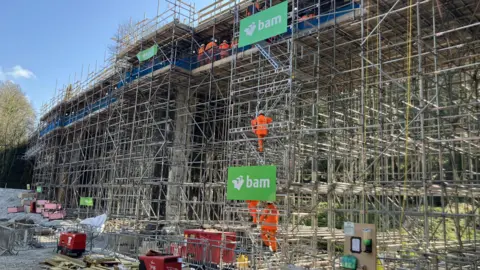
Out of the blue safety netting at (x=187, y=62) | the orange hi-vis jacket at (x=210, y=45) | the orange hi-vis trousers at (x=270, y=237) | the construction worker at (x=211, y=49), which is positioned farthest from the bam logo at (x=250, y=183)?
the orange hi-vis jacket at (x=210, y=45)

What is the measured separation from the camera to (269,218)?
494 inches

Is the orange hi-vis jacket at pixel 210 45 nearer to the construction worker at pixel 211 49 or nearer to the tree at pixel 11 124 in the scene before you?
the construction worker at pixel 211 49

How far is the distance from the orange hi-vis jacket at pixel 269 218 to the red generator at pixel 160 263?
10.7 feet

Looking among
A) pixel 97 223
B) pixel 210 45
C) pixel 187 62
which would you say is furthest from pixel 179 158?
pixel 210 45

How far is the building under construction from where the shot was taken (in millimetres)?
10781

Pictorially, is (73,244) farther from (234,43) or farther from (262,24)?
(262,24)

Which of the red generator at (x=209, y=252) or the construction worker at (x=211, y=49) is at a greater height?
the construction worker at (x=211, y=49)

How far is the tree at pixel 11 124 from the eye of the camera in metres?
48.1

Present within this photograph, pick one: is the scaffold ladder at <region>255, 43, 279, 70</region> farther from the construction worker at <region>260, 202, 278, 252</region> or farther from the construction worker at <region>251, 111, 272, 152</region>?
the construction worker at <region>260, 202, 278, 252</region>

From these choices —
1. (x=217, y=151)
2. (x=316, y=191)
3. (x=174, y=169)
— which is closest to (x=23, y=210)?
(x=174, y=169)

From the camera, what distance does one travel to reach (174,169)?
64.7 ft

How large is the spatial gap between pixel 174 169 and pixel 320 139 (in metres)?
7.45

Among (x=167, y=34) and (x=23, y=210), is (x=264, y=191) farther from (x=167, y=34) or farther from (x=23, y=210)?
(x=23, y=210)

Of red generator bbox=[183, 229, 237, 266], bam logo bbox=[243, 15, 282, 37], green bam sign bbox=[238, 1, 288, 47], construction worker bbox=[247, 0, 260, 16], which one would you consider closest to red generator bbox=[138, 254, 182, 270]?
red generator bbox=[183, 229, 237, 266]
